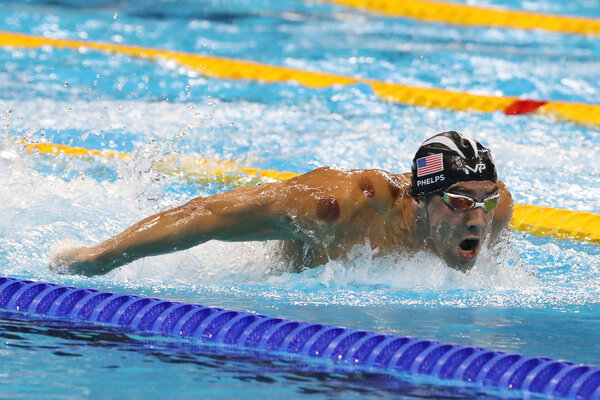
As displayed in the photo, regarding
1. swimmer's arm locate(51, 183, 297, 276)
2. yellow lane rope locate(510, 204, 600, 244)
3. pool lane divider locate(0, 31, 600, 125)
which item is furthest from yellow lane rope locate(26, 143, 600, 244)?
pool lane divider locate(0, 31, 600, 125)

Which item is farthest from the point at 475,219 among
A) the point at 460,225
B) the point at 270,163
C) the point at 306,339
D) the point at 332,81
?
the point at 332,81

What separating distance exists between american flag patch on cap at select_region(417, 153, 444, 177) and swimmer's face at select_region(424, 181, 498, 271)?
0.27ft

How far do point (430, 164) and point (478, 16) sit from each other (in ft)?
24.6

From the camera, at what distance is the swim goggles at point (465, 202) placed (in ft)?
11.4

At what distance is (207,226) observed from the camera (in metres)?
3.51

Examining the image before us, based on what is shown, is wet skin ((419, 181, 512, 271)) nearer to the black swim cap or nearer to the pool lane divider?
the black swim cap

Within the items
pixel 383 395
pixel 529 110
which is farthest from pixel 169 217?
pixel 529 110

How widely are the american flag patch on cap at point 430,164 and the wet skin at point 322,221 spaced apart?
88 millimetres

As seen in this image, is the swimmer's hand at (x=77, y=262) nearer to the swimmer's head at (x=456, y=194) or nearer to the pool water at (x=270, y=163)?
the pool water at (x=270, y=163)

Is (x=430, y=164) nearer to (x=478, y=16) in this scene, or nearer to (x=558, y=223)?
(x=558, y=223)

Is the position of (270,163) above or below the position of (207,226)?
above

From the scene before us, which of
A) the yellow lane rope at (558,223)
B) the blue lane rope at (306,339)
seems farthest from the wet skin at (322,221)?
the yellow lane rope at (558,223)

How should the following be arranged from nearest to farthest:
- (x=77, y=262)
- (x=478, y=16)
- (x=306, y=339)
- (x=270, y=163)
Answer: (x=306, y=339)
(x=77, y=262)
(x=270, y=163)
(x=478, y=16)

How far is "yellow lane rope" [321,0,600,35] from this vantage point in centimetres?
1034
